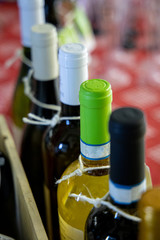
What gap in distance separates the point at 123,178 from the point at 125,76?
731mm

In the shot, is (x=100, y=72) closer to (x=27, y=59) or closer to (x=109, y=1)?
(x=109, y=1)

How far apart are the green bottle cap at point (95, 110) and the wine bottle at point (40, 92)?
0.16 metres

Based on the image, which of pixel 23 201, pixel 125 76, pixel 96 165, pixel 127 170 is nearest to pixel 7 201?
pixel 23 201

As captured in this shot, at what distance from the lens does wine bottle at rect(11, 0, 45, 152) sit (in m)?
0.65

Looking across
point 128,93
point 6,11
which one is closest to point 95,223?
point 128,93

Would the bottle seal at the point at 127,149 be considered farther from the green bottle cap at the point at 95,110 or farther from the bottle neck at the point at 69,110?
the bottle neck at the point at 69,110

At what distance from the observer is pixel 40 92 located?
62 cm

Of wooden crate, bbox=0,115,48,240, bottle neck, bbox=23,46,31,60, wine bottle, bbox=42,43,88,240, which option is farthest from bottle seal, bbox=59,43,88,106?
bottle neck, bbox=23,46,31,60

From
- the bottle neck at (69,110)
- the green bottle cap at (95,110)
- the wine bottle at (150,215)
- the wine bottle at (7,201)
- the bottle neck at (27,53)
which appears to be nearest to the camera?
the wine bottle at (150,215)

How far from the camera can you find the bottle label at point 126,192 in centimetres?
34

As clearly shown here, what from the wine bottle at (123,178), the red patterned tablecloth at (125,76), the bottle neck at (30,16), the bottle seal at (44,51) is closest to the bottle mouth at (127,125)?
the wine bottle at (123,178)

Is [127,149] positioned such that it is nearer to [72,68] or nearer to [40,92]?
[72,68]

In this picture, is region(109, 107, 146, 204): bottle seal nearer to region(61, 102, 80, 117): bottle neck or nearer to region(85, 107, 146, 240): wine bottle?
region(85, 107, 146, 240): wine bottle

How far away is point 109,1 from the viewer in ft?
3.43
